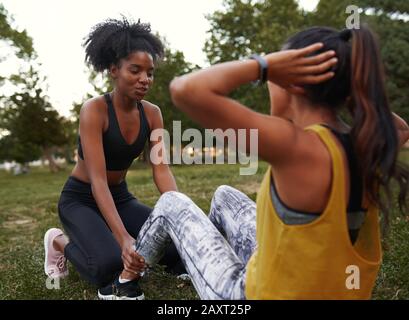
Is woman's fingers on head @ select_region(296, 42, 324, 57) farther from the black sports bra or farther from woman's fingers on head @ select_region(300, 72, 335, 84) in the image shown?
the black sports bra

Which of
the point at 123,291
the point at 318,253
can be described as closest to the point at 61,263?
the point at 123,291

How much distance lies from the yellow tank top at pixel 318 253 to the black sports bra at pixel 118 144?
7.08ft

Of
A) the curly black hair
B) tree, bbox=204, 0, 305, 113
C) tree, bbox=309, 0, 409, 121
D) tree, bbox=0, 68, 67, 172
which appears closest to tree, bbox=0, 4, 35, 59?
tree, bbox=0, 68, 67, 172

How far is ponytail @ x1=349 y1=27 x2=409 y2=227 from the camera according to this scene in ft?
5.82

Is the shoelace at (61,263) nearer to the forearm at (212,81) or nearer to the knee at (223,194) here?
the knee at (223,194)

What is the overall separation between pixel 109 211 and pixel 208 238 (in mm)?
1235

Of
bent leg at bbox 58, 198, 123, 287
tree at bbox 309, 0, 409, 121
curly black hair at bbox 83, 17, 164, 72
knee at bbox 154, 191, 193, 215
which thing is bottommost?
bent leg at bbox 58, 198, 123, 287

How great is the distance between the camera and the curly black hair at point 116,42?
3877 mm

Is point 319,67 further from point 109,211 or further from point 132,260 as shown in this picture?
point 109,211

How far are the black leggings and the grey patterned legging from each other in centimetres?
62

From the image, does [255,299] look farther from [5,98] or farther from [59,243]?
[5,98]

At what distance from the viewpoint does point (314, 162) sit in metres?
1.70

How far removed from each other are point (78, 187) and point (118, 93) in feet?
3.05
